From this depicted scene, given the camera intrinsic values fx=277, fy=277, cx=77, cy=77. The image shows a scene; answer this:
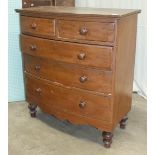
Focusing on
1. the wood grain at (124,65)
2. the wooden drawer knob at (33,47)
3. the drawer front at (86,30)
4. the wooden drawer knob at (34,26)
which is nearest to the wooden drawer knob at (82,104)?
the wood grain at (124,65)

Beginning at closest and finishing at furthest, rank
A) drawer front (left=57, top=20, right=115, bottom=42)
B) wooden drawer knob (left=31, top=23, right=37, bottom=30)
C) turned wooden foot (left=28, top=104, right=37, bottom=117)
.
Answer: drawer front (left=57, top=20, right=115, bottom=42), wooden drawer knob (left=31, top=23, right=37, bottom=30), turned wooden foot (left=28, top=104, right=37, bottom=117)

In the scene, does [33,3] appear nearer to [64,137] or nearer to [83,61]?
[83,61]

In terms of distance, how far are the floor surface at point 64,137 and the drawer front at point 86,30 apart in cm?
75

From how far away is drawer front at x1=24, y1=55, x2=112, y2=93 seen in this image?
1.77 meters

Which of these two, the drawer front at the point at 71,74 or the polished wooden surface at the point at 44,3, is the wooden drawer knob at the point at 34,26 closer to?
the drawer front at the point at 71,74

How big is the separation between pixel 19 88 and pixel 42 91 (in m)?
0.61

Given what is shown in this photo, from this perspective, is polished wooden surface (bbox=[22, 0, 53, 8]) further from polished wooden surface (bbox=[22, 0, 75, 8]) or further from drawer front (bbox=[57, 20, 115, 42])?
drawer front (bbox=[57, 20, 115, 42])

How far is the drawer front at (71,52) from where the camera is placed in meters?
1.71

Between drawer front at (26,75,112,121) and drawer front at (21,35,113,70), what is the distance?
22 centimetres

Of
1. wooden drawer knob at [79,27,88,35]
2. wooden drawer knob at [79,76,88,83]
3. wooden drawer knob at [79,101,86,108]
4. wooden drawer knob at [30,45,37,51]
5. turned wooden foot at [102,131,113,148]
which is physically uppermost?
wooden drawer knob at [79,27,88,35]

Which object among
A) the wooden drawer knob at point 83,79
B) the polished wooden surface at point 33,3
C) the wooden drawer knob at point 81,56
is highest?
the polished wooden surface at point 33,3

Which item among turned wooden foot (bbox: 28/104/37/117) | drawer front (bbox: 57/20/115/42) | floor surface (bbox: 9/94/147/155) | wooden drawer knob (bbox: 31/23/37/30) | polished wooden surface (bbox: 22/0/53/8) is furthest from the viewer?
polished wooden surface (bbox: 22/0/53/8)

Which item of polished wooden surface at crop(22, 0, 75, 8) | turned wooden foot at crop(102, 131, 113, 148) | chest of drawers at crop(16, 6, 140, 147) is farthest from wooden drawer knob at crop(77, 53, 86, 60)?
polished wooden surface at crop(22, 0, 75, 8)

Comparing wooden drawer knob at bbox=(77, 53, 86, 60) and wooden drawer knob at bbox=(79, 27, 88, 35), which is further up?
wooden drawer knob at bbox=(79, 27, 88, 35)
